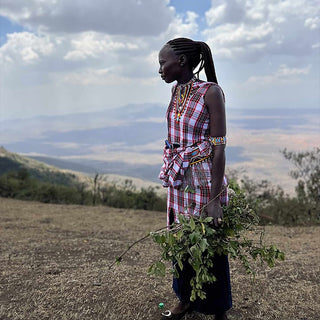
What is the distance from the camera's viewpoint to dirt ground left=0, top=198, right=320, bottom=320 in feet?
11.1

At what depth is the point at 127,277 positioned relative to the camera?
4.07 meters

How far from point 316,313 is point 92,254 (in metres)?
2.76

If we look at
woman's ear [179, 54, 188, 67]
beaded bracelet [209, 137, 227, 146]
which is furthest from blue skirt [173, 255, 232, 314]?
woman's ear [179, 54, 188, 67]

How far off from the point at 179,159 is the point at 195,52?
0.70 meters

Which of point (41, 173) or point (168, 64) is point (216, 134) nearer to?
point (168, 64)

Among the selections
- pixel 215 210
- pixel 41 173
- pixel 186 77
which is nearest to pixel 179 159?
pixel 215 210

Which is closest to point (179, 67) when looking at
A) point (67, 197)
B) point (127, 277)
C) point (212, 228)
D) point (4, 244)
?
point (212, 228)

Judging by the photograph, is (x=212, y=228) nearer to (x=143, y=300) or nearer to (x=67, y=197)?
(x=143, y=300)

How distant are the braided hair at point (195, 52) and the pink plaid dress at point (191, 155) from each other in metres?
0.12

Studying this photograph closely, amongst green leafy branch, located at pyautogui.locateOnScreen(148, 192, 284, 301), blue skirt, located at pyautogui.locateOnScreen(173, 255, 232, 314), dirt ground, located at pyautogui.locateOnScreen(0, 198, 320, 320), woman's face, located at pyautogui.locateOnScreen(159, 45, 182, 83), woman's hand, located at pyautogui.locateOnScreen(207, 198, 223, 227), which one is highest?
woman's face, located at pyautogui.locateOnScreen(159, 45, 182, 83)

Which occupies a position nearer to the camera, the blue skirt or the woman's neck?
the woman's neck

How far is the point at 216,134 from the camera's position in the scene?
256 cm

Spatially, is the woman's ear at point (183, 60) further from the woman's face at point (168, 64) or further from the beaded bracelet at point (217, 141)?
the beaded bracelet at point (217, 141)

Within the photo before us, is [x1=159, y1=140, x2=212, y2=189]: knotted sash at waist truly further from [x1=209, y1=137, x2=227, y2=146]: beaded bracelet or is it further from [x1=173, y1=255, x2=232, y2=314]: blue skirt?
[x1=173, y1=255, x2=232, y2=314]: blue skirt
